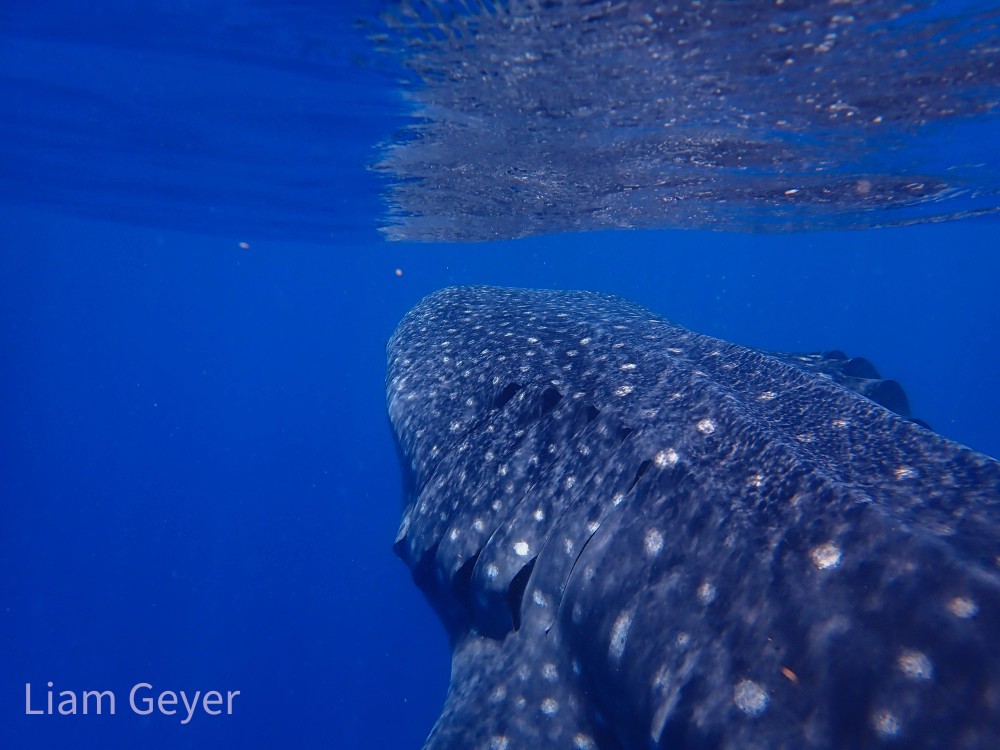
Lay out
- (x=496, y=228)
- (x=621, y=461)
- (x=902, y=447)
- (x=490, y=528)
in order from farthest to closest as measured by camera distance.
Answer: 1. (x=496, y=228)
2. (x=490, y=528)
3. (x=621, y=461)
4. (x=902, y=447)

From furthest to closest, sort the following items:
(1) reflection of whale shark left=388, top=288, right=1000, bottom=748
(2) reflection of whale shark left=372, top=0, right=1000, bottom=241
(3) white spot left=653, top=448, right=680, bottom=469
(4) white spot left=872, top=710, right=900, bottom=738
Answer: (2) reflection of whale shark left=372, top=0, right=1000, bottom=241 → (3) white spot left=653, top=448, right=680, bottom=469 → (1) reflection of whale shark left=388, top=288, right=1000, bottom=748 → (4) white spot left=872, top=710, right=900, bottom=738

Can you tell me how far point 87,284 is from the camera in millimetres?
68062

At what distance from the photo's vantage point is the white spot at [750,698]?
2795mm

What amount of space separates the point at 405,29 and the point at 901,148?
1023 cm

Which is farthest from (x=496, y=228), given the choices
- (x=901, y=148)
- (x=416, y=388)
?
(x=416, y=388)

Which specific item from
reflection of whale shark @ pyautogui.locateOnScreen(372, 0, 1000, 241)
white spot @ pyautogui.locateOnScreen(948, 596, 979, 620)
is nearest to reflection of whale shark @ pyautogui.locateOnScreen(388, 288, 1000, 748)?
white spot @ pyautogui.locateOnScreen(948, 596, 979, 620)

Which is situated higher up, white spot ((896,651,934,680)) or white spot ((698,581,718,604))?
white spot ((896,651,934,680))

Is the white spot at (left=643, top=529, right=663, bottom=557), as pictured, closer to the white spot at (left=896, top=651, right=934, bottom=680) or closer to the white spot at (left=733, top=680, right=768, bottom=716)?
the white spot at (left=733, top=680, right=768, bottom=716)

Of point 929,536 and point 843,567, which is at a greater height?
point 929,536

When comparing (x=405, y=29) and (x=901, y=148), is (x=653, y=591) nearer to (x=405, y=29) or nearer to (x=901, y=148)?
(x=405, y=29)

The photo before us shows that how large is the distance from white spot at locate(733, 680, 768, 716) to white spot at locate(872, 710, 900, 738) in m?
0.45

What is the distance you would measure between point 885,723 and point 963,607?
56cm

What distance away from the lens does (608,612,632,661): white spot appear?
3.46 meters

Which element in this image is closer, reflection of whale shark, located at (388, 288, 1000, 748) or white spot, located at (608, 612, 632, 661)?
reflection of whale shark, located at (388, 288, 1000, 748)
